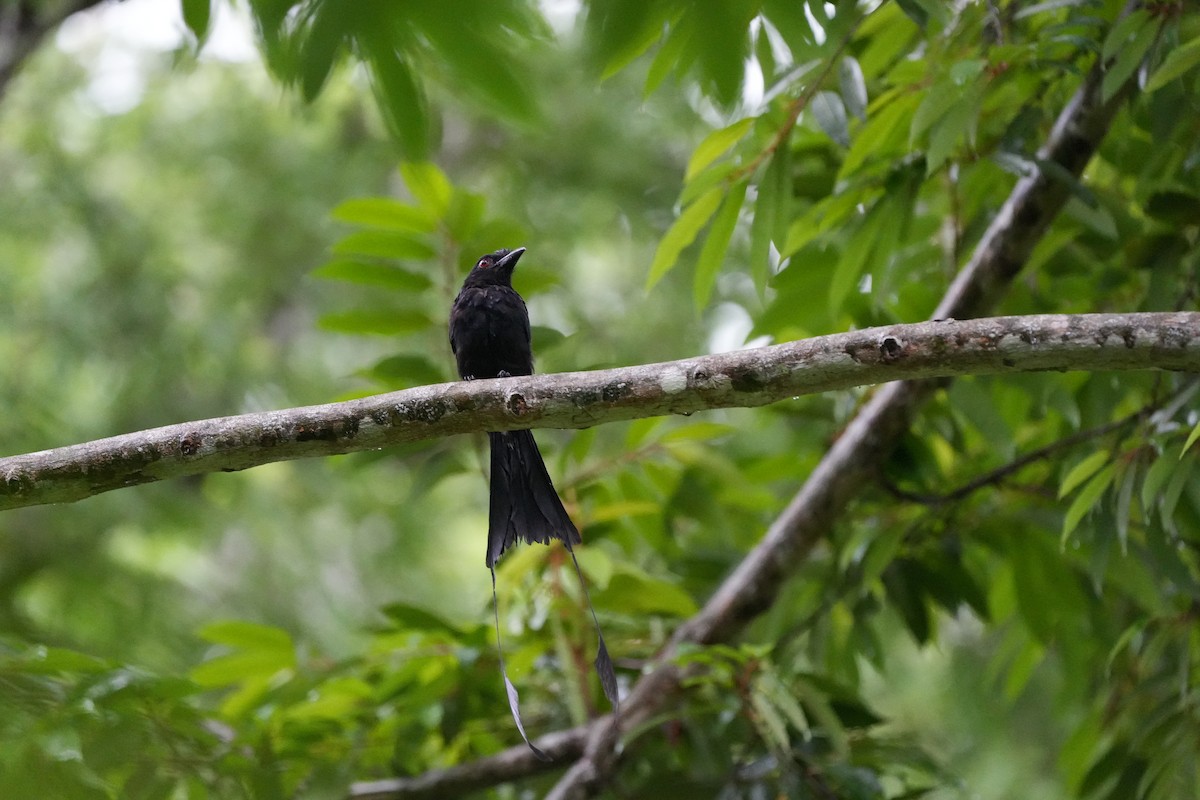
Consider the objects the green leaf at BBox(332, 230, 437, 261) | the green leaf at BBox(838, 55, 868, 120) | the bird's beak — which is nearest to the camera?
the green leaf at BBox(838, 55, 868, 120)

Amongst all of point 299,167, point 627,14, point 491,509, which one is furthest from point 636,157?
point 627,14

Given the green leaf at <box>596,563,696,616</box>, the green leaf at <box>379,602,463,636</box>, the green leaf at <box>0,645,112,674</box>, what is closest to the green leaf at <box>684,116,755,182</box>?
the green leaf at <box>596,563,696,616</box>

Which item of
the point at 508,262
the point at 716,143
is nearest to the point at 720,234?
the point at 716,143

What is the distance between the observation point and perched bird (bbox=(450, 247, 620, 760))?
2.21m

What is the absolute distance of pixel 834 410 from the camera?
304cm

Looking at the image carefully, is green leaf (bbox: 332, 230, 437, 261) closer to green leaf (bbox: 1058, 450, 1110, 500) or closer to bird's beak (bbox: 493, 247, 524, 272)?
bird's beak (bbox: 493, 247, 524, 272)

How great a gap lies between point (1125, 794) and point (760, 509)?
51.8 inches

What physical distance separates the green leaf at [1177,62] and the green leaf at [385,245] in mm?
1776

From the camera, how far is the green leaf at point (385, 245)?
2625 mm

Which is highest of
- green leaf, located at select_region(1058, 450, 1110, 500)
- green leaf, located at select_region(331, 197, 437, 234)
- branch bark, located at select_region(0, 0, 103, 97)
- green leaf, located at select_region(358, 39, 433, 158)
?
branch bark, located at select_region(0, 0, 103, 97)

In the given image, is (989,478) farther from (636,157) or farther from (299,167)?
(299,167)

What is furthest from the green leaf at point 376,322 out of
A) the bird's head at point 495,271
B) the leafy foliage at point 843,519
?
the bird's head at point 495,271

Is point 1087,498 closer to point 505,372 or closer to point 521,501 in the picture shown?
point 521,501

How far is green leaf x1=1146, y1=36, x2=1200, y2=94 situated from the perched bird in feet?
4.87
